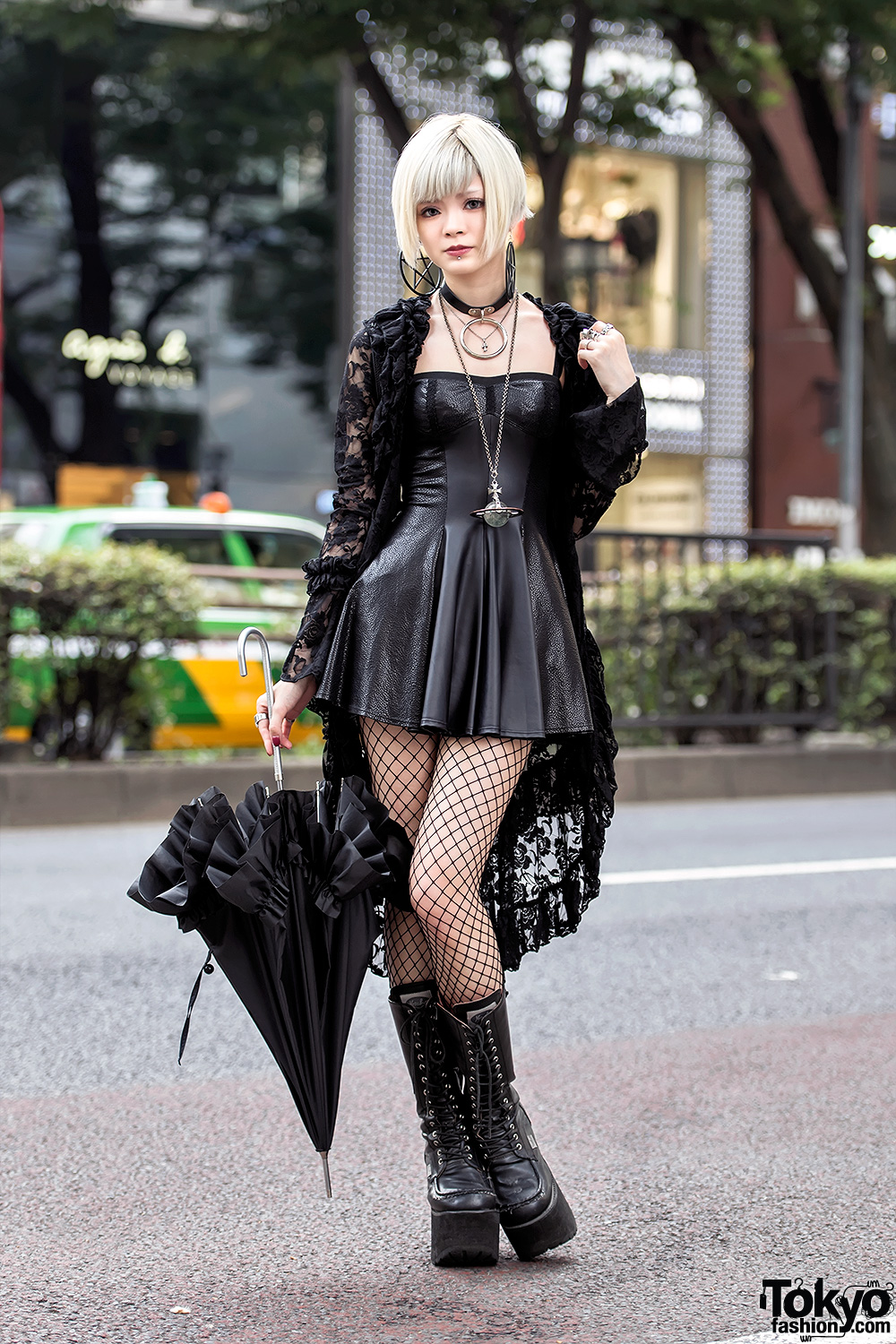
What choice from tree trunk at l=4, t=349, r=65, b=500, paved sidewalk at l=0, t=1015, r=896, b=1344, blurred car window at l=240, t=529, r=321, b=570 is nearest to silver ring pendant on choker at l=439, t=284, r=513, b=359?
paved sidewalk at l=0, t=1015, r=896, b=1344

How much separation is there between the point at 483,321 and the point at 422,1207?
1692mm

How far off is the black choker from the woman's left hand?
7.1 inches

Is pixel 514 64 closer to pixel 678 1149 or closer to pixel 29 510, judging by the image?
pixel 29 510

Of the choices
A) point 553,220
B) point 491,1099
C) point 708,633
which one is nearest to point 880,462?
point 553,220

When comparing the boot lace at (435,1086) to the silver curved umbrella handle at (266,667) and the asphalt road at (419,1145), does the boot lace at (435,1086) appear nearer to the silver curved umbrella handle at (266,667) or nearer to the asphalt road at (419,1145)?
the asphalt road at (419,1145)

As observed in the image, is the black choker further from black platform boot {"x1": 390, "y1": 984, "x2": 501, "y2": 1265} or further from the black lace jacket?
black platform boot {"x1": 390, "y1": 984, "x2": 501, "y2": 1265}

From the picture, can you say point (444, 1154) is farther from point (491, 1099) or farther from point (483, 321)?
point (483, 321)

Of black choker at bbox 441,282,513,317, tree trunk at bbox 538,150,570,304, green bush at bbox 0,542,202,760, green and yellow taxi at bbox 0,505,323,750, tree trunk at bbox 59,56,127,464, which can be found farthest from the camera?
tree trunk at bbox 59,56,127,464

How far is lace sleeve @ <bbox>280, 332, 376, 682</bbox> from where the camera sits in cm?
275

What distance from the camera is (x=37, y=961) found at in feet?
17.0

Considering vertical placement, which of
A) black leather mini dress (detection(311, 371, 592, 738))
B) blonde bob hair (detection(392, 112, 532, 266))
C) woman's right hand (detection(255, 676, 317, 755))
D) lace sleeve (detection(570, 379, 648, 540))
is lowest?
woman's right hand (detection(255, 676, 317, 755))

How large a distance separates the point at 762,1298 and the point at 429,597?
1.29 meters

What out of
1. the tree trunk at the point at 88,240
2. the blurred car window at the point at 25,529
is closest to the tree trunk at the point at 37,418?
the tree trunk at the point at 88,240

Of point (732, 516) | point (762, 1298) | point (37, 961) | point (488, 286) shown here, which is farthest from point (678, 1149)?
point (732, 516)
